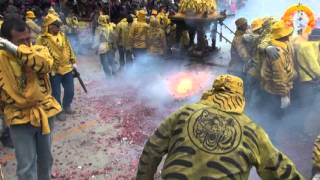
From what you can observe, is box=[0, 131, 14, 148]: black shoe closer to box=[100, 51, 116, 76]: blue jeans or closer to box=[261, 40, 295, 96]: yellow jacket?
box=[261, 40, 295, 96]: yellow jacket

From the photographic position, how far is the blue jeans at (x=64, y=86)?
7699 millimetres

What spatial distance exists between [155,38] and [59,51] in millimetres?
3986

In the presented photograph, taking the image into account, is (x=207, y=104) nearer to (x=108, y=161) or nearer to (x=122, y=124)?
(x=108, y=161)

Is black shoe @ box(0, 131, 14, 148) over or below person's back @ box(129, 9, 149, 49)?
below

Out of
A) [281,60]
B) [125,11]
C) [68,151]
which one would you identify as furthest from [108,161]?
[125,11]

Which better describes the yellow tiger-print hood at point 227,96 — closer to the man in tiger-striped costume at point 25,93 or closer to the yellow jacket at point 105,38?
the man in tiger-striped costume at point 25,93

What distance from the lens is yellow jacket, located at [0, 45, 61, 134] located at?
4.14 m

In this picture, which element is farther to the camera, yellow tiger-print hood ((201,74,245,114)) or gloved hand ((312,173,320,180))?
gloved hand ((312,173,320,180))

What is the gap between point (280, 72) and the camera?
19.1 feet

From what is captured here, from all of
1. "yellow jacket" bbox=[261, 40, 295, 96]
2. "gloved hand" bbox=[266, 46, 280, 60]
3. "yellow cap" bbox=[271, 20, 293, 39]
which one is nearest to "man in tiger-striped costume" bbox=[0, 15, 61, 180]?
"gloved hand" bbox=[266, 46, 280, 60]

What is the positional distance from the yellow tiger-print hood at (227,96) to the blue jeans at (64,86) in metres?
5.06

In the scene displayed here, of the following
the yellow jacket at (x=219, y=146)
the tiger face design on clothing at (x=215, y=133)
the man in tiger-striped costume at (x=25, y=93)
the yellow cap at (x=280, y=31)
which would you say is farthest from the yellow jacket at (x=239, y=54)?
the tiger face design on clothing at (x=215, y=133)

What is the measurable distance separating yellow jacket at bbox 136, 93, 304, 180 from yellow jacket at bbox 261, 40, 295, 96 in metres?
2.93

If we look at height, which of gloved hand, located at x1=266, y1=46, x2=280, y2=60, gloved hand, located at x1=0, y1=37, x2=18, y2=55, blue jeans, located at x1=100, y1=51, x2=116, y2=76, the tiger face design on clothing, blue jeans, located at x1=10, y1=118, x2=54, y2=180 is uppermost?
gloved hand, located at x1=0, y1=37, x2=18, y2=55
